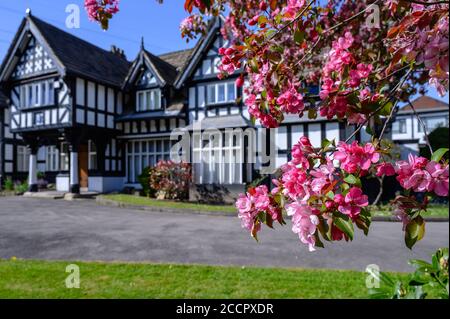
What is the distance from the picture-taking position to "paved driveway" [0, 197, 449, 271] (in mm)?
2985

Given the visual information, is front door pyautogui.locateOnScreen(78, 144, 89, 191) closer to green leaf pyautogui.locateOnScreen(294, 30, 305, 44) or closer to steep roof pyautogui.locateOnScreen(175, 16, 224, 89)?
steep roof pyautogui.locateOnScreen(175, 16, 224, 89)

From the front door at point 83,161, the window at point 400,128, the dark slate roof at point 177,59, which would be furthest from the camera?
the window at point 400,128

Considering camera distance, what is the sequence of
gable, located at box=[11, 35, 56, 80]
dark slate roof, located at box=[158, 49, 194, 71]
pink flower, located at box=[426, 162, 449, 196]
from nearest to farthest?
pink flower, located at box=[426, 162, 449, 196]
dark slate roof, located at box=[158, 49, 194, 71]
gable, located at box=[11, 35, 56, 80]

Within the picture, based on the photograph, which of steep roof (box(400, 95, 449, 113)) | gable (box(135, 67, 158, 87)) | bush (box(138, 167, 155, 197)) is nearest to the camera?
bush (box(138, 167, 155, 197))

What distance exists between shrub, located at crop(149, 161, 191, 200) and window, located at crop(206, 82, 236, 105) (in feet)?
13.9

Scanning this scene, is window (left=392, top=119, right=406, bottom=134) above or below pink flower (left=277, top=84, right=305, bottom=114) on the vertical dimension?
above

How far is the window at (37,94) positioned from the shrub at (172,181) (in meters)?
7.83

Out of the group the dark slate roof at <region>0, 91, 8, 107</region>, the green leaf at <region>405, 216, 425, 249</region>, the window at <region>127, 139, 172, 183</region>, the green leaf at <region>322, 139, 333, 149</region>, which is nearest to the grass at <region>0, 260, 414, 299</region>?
the green leaf at <region>322, 139, 333, 149</region>

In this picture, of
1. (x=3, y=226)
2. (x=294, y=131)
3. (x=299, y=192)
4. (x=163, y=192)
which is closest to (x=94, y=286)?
(x=3, y=226)

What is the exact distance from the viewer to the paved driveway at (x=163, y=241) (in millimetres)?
2985

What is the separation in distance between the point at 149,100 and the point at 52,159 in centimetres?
809

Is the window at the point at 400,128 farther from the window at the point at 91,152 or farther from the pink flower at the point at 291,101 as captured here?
the pink flower at the point at 291,101

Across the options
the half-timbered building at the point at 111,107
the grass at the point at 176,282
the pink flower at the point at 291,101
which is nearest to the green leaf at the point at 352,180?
the pink flower at the point at 291,101

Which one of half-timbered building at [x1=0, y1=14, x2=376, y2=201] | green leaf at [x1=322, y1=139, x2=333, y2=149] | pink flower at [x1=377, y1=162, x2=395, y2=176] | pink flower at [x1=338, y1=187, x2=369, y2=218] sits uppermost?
half-timbered building at [x1=0, y1=14, x2=376, y2=201]
